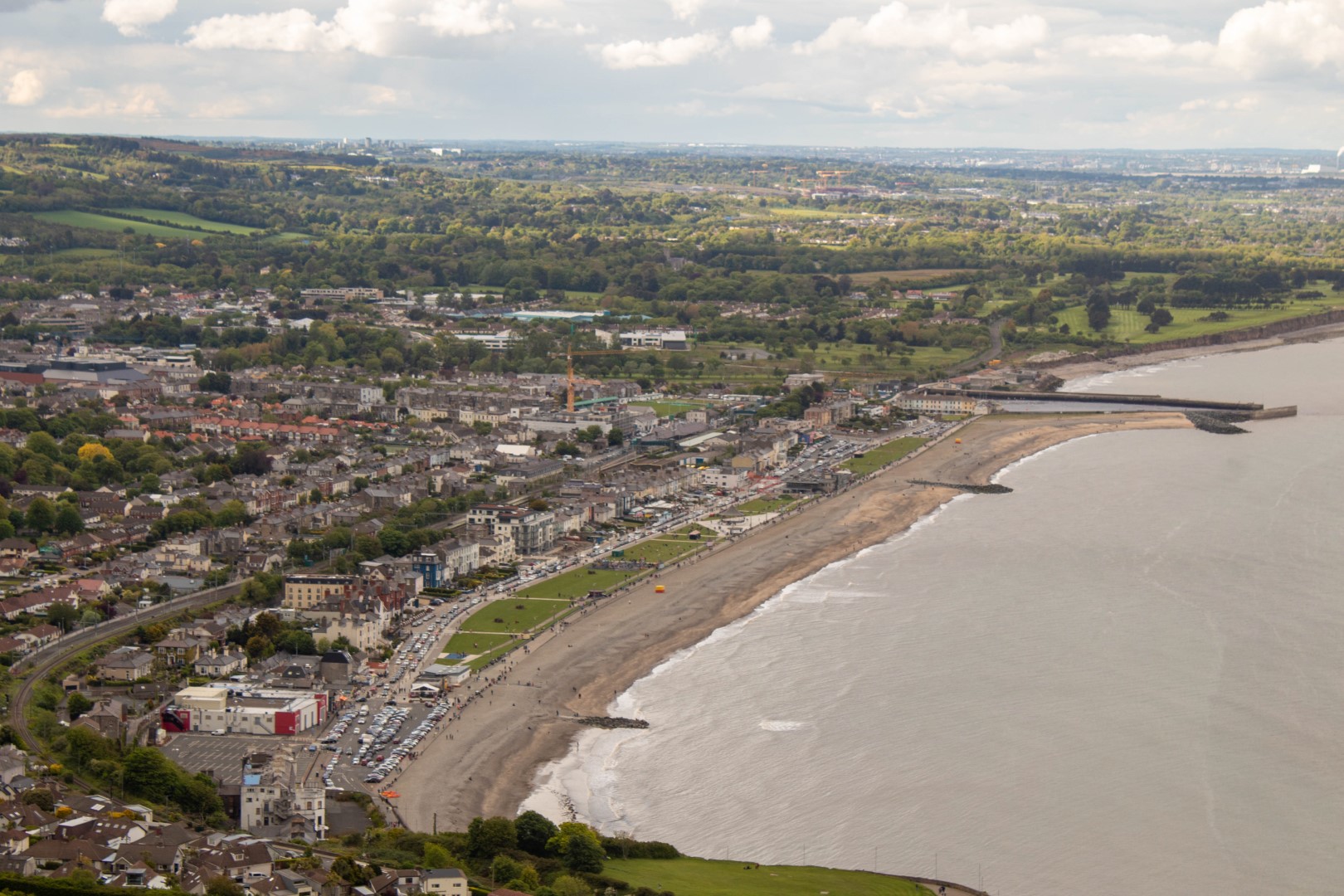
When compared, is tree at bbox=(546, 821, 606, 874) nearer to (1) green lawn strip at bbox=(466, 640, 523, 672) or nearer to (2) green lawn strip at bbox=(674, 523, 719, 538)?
(1) green lawn strip at bbox=(466, 640, 523, 672)

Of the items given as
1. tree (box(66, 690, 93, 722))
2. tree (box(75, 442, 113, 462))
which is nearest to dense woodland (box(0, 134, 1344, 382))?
tree (box(75, 442, 113, 462))

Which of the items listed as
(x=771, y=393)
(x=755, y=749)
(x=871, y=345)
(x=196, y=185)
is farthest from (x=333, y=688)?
(x=196, y=185)

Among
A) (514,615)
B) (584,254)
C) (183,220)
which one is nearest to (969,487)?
(514,615)

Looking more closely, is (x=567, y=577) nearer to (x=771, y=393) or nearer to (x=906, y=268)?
(x=771, y=393)

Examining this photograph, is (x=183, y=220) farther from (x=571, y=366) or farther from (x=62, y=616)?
(x=62, y=616)

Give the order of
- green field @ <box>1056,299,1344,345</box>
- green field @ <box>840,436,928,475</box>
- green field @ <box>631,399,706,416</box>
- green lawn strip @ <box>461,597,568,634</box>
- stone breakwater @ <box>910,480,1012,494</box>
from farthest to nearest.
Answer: green field @ <box>1056,299,1344,345</box>, green field @ <box>631,399,706,416</box>, green field @ <box>840,436,928,475</box>, stone breakwater @ <box>910,480,1012,494</box>, green lawn strip @ <box>461,597,568,634</box>
